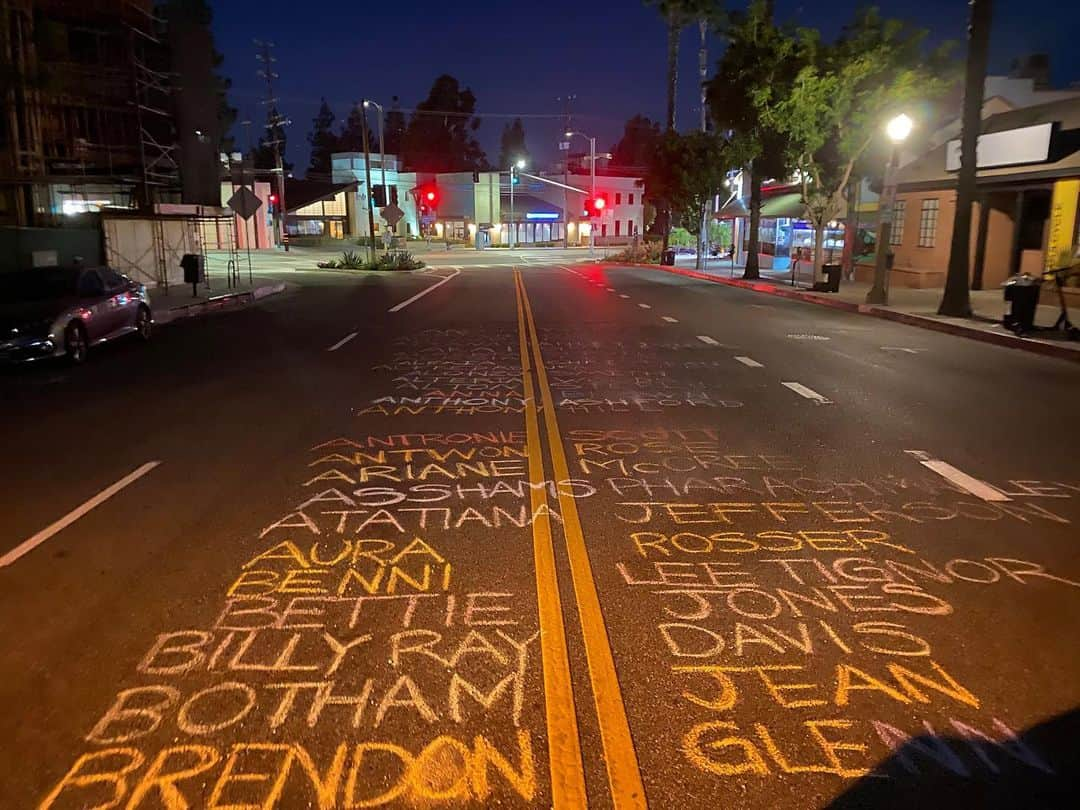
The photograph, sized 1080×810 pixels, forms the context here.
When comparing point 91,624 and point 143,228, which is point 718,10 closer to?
point 143,228

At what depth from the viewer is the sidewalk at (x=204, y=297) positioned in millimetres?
23639

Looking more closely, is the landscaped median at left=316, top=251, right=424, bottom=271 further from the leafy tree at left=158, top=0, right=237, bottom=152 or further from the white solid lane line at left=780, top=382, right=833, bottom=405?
the white solid lane line at left=780, top=382, right=833, bottom=405

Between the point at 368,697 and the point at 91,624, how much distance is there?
185 centimetres

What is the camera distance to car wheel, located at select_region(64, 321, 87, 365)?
14.2 meters

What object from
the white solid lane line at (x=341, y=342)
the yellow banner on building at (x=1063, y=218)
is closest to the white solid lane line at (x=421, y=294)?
the white solid lane line at (x=341, y=342)

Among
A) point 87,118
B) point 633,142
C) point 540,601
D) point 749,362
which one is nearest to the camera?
point 540,601

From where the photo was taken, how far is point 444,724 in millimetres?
3836

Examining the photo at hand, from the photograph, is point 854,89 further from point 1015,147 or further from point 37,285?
point 37,285

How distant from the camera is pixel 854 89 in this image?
95.5ft

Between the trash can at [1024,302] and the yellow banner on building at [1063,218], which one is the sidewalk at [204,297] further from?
the yellow banner on building at [1063,218]

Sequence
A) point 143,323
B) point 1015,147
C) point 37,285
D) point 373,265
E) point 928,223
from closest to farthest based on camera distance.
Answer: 1. point 37,285
2. point 143,323
3. point 1015,147
4. point 928,223
5. point 373,265

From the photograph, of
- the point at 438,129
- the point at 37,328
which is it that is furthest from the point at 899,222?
the point at 438,129

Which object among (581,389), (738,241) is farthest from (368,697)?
(738,241)

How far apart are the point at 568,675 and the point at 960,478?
4896mm
